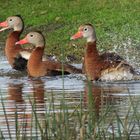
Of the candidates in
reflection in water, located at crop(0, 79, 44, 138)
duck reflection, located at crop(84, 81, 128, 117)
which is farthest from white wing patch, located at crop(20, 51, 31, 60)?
duck reflection, located at crop(84, 81, 128, 117)

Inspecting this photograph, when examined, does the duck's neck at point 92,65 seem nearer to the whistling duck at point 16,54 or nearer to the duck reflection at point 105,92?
the duck reflection at point 105,92

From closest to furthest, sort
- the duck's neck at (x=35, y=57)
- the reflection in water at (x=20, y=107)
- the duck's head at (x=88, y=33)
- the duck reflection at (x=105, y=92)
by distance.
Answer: the reflection in water at (x=20, y=107) → the duck reflection at (x=105, y=92) → the duck's head at (x=88, y=33) → the duck's neck at (x=35, y=57)

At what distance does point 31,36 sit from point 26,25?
9.27m

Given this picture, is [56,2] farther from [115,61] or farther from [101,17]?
[115,61]

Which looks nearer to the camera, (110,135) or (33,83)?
(110,135)

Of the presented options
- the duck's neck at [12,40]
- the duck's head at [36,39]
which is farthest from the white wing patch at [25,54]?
the duck's neck at [12,40]

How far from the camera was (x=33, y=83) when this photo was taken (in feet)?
47.0

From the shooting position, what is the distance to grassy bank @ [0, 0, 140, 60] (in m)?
20.5

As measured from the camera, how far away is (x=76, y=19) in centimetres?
2503

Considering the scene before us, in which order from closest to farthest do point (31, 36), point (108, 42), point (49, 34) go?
point (31, 36) → point (108, 42) → point (49, 34)

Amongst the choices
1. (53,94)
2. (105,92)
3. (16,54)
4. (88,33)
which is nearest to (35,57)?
(88,33)

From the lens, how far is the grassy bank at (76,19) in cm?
2048

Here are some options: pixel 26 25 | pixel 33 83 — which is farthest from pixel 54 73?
pixel 26 25

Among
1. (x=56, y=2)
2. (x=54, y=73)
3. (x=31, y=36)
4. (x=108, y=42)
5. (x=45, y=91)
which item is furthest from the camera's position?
(x=56, y=2)
